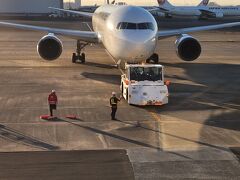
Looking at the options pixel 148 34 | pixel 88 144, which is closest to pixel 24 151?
pixel 88 144

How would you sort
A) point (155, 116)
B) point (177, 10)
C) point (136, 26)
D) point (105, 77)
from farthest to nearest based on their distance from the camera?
point (177, 10), point (105, 77), point (136, 26), point (155, 116)

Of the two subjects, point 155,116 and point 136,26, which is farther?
point 136,26

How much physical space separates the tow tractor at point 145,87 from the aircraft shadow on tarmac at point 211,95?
426 mm

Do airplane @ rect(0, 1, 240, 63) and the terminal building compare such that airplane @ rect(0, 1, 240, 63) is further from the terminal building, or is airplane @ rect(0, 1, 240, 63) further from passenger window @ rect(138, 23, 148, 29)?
the terminal building

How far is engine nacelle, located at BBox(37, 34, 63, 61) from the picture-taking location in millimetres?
25688

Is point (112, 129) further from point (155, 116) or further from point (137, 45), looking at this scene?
point (137, 45)

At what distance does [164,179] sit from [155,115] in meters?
6.61

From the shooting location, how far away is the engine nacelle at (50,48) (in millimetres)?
25688

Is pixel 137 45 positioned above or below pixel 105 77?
above

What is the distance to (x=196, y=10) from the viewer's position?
112m

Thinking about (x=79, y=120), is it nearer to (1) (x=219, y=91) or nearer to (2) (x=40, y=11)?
(1) (x=219, y=91)

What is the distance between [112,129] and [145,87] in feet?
12.8

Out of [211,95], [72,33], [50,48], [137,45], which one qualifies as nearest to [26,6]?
[72,33]

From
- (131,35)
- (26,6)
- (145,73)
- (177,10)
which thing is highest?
(26,6)
